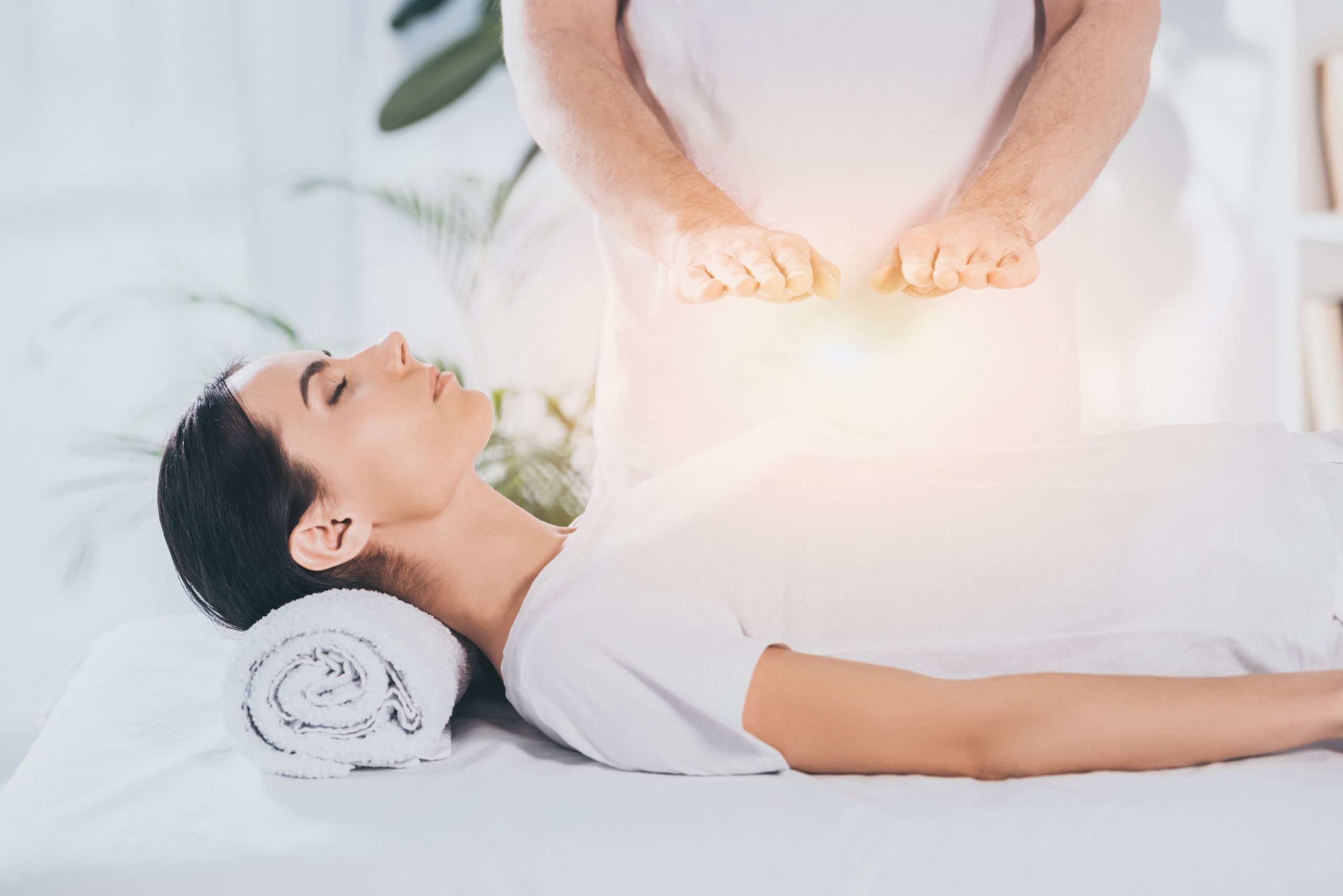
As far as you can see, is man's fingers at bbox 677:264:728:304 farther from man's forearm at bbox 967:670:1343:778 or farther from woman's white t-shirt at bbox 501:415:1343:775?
man's forearm at bbox 967:670:1343:778

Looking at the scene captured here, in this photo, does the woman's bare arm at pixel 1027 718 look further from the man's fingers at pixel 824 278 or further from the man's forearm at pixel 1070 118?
the man's forearm at pixel 1070 118

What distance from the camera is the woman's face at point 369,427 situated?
1140 millimetres

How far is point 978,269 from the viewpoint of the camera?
101 centimetres

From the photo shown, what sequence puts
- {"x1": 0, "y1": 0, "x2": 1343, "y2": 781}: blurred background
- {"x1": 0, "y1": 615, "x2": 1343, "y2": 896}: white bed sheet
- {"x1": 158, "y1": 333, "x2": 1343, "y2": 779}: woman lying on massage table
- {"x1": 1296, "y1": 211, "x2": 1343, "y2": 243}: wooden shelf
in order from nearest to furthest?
{"x1": 0, "y1": 615, "x2": 1343, "y2": 896}: white bed sheet
{"x1": 158, "y1": 333, "x2": 1343, "y2": 779}: woman lying on massage table
{"x1": 1296, "y1": 211, "x2": 1343, "y2": 243}: wooden shelf
{"x1": 0, "y1": 0, "x2": 1343, "y2": 781}: blurred background

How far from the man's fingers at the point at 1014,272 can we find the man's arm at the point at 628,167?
153 millimetres

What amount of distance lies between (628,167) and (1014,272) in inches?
19.3

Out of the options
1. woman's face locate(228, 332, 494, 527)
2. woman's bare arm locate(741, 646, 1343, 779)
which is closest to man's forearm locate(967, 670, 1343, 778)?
woman's bare arm locate(741, 646, 1343, 779)

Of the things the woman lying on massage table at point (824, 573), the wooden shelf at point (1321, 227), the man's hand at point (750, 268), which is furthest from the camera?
the wooden shelf at point (1321, 227)

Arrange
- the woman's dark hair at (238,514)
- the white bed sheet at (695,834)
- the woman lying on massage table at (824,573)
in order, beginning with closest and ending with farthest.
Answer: the white bed sheet at (695,834) < the woman lying on massage table at (824,573) < the woman's dark hair at (238,514)

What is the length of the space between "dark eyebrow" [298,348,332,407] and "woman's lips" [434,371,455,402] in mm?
122

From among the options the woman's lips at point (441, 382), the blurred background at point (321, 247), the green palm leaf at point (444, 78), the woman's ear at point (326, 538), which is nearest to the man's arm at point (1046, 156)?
the woman's lips at point (441, 382)

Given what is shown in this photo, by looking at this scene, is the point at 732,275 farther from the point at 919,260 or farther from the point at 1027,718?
the point at 1027,718

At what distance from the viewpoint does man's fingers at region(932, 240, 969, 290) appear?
100cm

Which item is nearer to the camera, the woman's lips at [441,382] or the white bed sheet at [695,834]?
the white bed sheet at [695,834]
